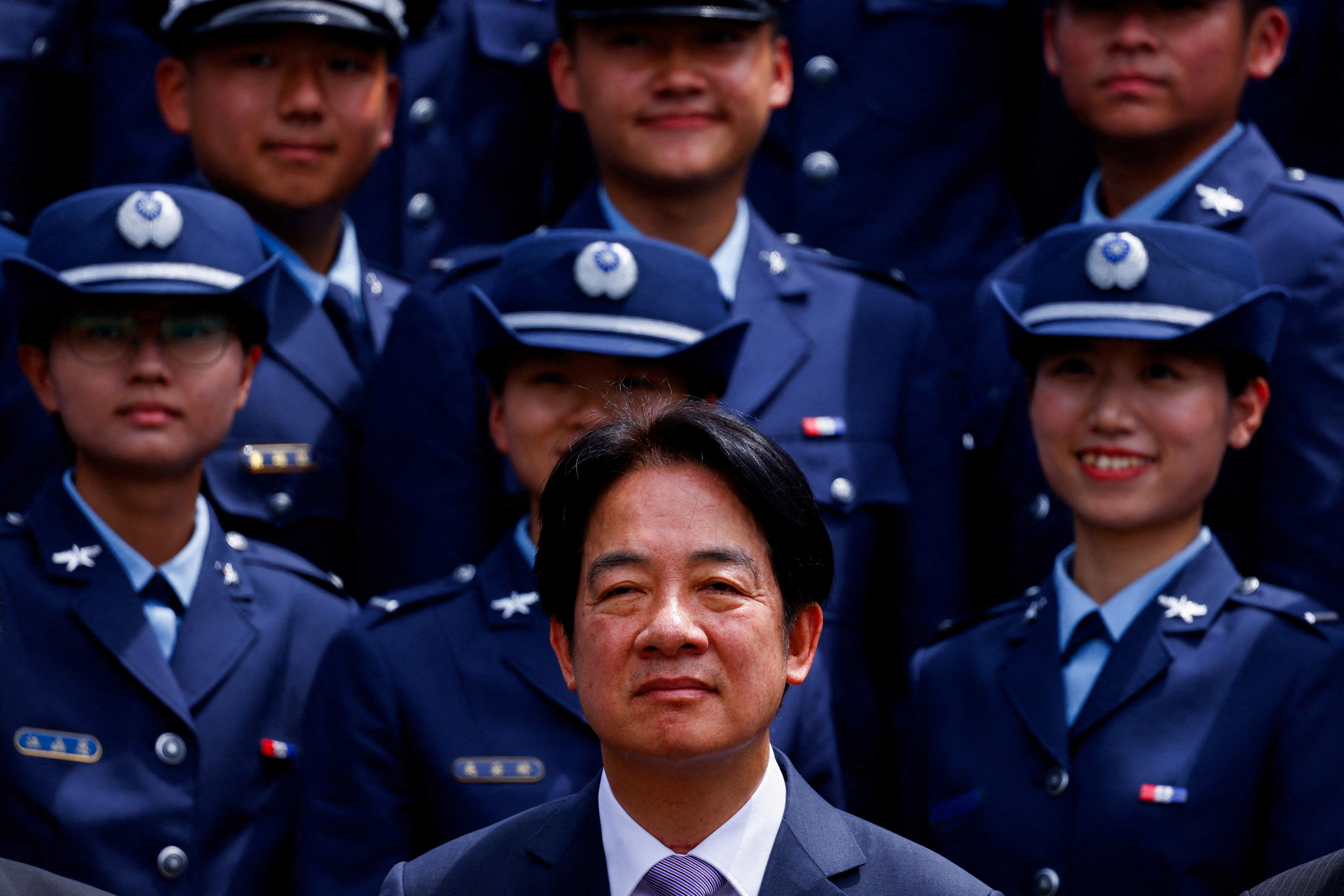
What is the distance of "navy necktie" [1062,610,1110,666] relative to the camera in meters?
4.62

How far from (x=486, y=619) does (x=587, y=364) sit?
2.00 ft

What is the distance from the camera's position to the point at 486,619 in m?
4.60

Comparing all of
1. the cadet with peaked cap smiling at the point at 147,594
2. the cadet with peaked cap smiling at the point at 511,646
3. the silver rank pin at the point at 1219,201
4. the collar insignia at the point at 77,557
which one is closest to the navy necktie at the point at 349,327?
the cadet with peaked cap smiling at the point at 147,594

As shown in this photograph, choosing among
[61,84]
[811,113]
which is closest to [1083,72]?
[811,113]

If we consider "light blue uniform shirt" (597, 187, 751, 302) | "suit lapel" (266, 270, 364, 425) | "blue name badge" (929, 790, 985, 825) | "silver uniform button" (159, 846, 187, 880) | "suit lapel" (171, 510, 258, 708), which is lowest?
"silver uniform button" (159, 846, 187, 880)

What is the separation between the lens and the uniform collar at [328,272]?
18.9 ft

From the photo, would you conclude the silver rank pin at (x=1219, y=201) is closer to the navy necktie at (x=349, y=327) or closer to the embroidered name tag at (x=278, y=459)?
the navy necktie at (x=349, y=327)

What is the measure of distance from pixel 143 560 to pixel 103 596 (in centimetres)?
17

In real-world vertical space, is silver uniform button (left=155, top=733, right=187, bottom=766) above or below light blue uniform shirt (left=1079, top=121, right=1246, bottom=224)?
below

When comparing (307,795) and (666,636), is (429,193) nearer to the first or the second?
(307,795)

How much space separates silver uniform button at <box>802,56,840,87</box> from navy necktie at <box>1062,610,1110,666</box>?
2146mm

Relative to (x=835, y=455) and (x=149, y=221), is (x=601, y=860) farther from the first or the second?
(x=149, y=221)

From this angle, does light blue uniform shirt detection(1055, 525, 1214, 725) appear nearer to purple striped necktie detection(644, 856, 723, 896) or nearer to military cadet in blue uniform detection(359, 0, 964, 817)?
military cadet in blue uniform detection(359, 0, 964, 817)

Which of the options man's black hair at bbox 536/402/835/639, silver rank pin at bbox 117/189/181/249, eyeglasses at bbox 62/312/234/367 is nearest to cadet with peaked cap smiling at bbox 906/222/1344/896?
man's black hair at bbox 536/402/835/639
